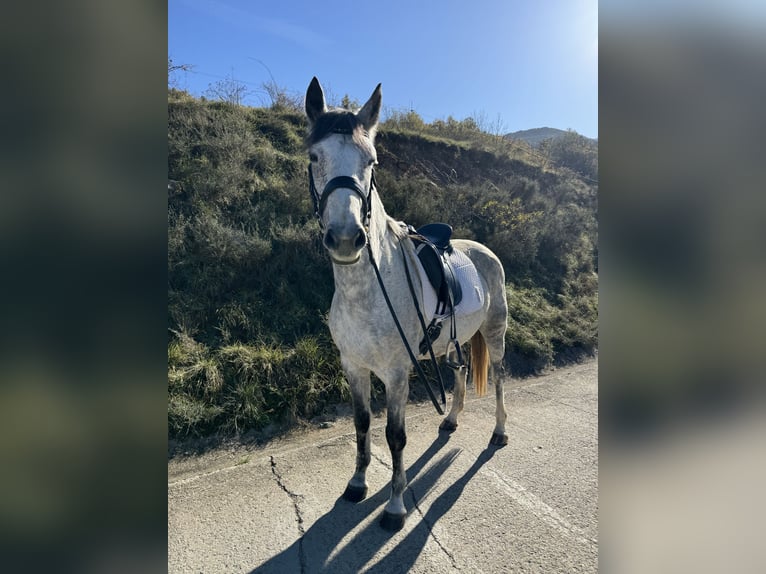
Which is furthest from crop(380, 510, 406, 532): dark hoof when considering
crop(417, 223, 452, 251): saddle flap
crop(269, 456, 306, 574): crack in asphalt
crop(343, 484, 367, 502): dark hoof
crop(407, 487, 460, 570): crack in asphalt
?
crop(417, 223, 452, 251): saddle flap

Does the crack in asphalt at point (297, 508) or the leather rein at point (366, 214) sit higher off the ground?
the leather rein at point (366, 214)

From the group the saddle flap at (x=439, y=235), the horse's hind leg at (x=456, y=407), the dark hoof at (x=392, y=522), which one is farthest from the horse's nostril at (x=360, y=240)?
the horse's hind leg at (x=456, y=407)

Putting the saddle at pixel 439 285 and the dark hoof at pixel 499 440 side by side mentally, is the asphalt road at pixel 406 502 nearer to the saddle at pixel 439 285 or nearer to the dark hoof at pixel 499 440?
the dark hoof at pixel 499 440

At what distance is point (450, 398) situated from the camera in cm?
466

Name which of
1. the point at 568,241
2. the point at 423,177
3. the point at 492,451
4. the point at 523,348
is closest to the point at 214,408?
the point at 492,451

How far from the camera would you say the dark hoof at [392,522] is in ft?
7.96

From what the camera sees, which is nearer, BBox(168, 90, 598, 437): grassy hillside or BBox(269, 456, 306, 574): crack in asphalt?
BBox(269, 456, 306, 574): crack in asphalt

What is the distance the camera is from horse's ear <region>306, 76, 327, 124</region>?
211 cm

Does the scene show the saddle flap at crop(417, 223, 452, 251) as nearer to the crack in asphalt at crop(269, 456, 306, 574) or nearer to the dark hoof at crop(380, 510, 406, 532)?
the dark hoof at crop(380, 510, 406, 532)

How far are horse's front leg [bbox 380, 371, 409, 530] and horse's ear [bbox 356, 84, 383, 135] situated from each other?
1.52 meters

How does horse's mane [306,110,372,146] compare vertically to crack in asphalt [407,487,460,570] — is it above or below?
above

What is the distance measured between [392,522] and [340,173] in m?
2.14
